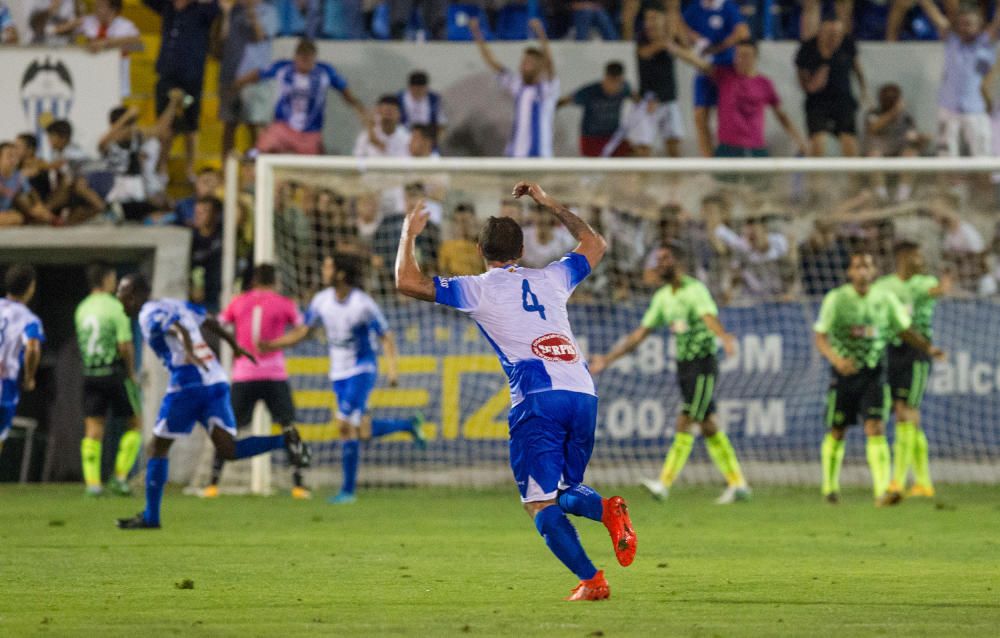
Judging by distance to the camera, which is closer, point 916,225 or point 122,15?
point 916,225

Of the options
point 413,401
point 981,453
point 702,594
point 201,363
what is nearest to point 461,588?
point 702,594

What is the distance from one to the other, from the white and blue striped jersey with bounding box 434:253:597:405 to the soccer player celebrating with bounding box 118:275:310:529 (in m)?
5.06

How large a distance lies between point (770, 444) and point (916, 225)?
3.32 metres

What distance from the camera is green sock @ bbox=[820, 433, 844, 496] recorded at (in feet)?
53.8

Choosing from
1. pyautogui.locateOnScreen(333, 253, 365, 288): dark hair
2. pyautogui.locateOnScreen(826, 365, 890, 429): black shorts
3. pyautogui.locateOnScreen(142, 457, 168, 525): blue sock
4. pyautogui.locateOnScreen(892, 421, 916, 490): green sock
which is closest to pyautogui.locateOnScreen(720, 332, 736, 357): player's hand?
pyautogui.locateOnScreen(826, 365, 890, 429): black shorts

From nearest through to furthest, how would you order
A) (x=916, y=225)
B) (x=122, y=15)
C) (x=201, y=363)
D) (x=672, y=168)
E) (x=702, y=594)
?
1. (x=702, y=594)
2. (x=201, y=363)
3. (x=672, y=168)
4. (x=916, y=225)
5. (x=122, y=15)

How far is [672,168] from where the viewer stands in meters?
18.0

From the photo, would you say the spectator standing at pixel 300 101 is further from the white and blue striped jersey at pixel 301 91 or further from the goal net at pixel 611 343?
the goal net at pixel 611 343

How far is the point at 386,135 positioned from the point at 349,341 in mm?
4082

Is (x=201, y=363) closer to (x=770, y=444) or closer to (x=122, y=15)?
(x=770, y=444)

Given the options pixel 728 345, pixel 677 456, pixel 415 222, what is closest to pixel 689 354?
pixel 677 456

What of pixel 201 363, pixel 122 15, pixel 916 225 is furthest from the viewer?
pixel 122 15

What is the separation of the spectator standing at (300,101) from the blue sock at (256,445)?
21.6ft

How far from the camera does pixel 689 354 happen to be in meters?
16.6
